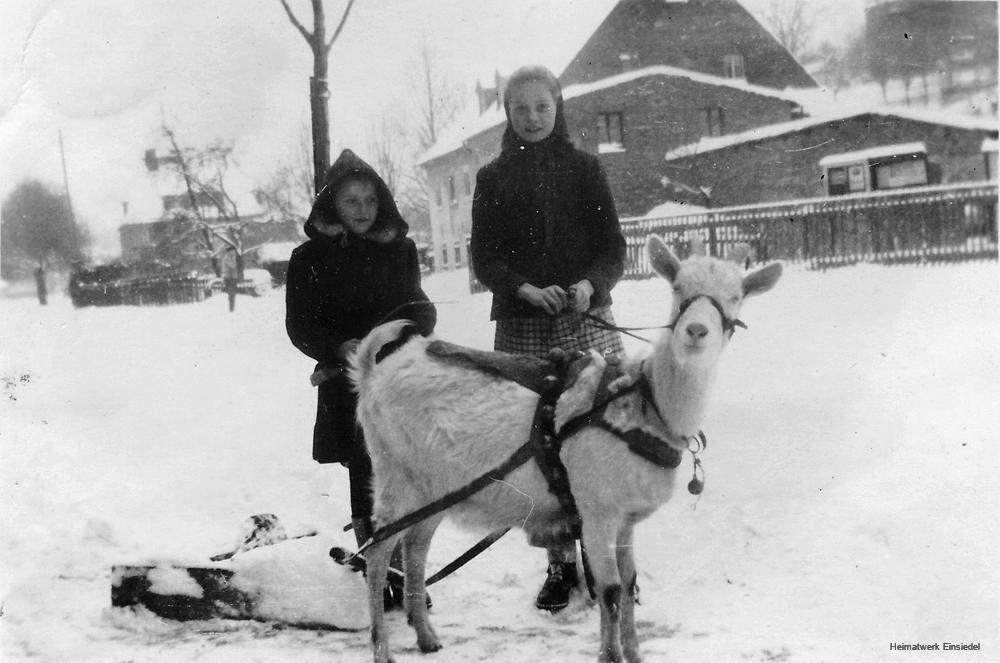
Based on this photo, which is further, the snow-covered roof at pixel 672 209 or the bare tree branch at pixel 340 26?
the bare tree branch at pixel 340 26

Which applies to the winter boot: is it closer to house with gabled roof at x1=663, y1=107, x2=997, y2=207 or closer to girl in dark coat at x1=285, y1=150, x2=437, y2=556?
girl in dark coat at x1=285, y1=150, x2=437, y2=556

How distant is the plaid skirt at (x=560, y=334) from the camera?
3.24 metres

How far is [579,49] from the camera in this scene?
141 inches

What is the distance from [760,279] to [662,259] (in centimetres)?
33

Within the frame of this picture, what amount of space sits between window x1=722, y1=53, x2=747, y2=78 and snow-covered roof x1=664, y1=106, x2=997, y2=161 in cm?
29

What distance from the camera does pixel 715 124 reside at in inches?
150

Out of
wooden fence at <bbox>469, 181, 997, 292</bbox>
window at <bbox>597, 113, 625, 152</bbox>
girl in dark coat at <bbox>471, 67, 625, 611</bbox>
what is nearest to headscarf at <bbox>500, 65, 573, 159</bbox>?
girl in dark coat at <bbox>471, 67, 625, 611</bbox>

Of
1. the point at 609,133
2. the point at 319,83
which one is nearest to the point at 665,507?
the point at 609,133

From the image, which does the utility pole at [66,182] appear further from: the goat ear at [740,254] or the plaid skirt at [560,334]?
the goat ear at [740,254]

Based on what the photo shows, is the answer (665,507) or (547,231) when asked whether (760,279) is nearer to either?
(547,231)

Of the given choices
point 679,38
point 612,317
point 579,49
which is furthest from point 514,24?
point 612,317

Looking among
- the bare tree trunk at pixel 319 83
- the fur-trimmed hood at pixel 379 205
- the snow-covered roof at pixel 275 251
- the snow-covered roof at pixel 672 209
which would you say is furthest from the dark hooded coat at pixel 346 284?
the snow-covered roof at pixel 672 209

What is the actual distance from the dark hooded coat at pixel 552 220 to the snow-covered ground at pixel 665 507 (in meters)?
0.24

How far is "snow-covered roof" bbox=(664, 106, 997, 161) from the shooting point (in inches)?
136
